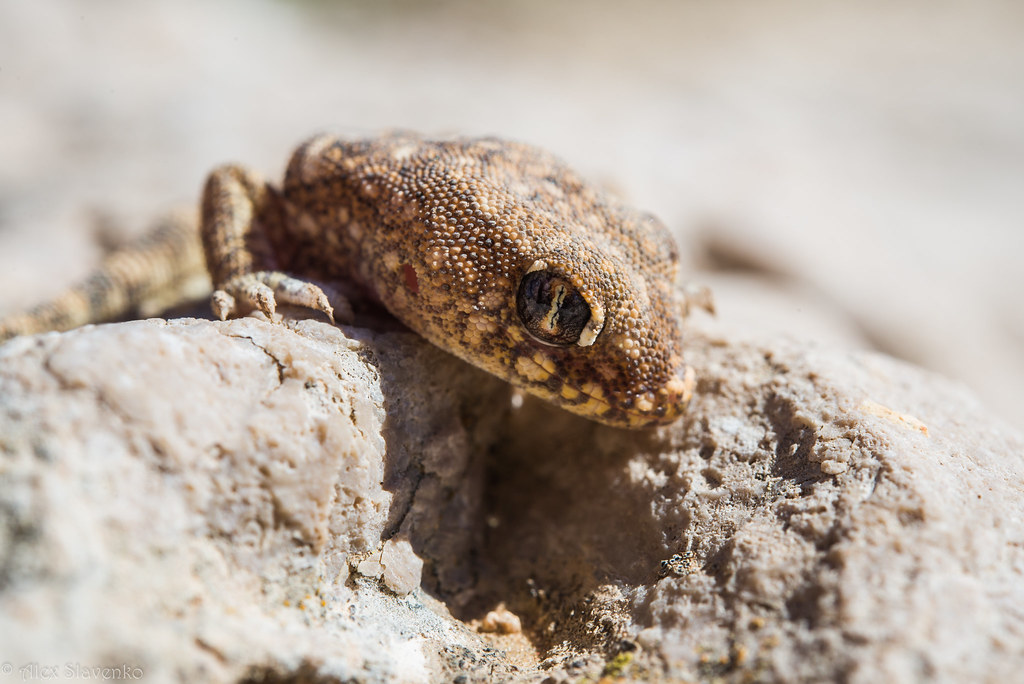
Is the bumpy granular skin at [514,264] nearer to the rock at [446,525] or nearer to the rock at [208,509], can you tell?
the rock at [446,525]

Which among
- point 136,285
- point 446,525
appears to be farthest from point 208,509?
point 136,285

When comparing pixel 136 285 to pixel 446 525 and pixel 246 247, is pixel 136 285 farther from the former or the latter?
pixel 446 525

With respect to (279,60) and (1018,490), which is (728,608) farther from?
(279,60)

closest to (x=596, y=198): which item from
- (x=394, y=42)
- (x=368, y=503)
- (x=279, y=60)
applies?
(x=368, y=503)

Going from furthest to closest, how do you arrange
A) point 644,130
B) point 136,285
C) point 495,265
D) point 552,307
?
point 644,130
point 136,285
point 495,265
point 552,307

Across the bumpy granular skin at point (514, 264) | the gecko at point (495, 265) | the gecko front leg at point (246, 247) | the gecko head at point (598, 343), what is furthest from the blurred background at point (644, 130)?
the gecko head at point (598, 343)

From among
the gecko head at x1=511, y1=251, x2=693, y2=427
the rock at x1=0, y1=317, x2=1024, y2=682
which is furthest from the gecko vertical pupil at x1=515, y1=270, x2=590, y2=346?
the rock at x1=0, y1=317, x2=1024, y2=682
